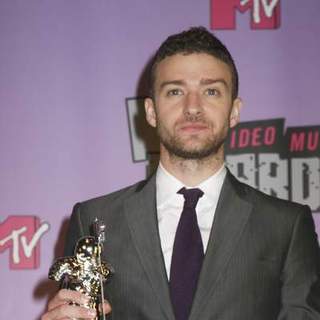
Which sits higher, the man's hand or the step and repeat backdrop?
the step and repeat backdrop

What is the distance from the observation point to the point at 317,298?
1.20 metres

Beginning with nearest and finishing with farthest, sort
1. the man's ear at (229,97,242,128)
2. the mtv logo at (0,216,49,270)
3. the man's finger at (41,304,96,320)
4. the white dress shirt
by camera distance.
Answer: the man's finger at (41,304,96,320) → the white dress shirt → the man's ear at (229,97,242,128) → the mtv logo at (0,216,49,270)

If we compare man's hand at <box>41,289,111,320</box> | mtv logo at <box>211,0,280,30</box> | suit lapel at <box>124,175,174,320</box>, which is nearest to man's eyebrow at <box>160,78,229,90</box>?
suit lapel at <box>124,175,174,320</box>

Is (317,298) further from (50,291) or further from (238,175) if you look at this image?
(50,291)

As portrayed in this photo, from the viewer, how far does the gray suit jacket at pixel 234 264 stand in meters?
1.18

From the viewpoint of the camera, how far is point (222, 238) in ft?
4.02

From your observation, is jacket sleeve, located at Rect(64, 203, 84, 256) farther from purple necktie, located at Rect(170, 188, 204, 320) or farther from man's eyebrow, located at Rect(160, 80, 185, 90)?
man's eyebrow, located at Rect(160, 80, 185, 90)

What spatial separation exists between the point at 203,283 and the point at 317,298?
9.2 inches

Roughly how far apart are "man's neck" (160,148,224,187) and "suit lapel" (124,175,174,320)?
7 centimetres

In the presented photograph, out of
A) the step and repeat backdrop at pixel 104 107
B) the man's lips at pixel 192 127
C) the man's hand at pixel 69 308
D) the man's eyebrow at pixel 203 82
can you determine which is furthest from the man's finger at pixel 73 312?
the step and repeat backdrop at pixel 104 107

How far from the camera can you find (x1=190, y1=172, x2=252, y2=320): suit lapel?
1.18 meters

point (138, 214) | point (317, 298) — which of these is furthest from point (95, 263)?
point (317, 298)

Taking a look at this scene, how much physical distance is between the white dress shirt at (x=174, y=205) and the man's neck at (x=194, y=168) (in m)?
0.01

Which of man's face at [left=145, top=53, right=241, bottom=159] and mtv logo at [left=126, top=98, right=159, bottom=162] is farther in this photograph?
mtv logo at [left=126, top=98, right=159, bottom=162]
